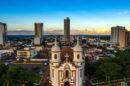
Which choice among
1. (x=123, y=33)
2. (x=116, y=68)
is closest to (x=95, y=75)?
(x=116, y=68)

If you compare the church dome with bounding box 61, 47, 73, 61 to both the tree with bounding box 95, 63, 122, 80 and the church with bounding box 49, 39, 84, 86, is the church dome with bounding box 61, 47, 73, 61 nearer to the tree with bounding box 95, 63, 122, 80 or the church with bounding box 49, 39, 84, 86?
the church with bounding box 49, 39, 84, 86

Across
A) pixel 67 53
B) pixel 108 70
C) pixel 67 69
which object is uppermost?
pixel 67 53

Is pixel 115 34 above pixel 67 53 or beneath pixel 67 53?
above

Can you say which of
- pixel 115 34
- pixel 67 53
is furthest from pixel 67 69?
pixel 115 34

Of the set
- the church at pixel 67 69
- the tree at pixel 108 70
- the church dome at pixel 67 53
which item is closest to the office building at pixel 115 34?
the tree at pixel 108 70

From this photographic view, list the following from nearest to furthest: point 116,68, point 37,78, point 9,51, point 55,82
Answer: point 55,82
point 116,68
point 37,78
point 9,51

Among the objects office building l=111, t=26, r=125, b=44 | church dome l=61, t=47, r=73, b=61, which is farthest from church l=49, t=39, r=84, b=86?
office building l=111, t=26, r=125, b=44

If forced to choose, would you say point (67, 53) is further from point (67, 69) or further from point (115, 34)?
point (115, 34)

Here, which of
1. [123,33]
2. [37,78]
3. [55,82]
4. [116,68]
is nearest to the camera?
[55,82]

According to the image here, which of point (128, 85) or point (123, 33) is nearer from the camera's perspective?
point (128, 85)

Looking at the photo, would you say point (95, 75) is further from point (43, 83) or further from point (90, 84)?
point (43, 83)

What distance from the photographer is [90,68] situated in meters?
36.2

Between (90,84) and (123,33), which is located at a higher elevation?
(123,33)

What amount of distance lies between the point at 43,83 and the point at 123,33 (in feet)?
317
